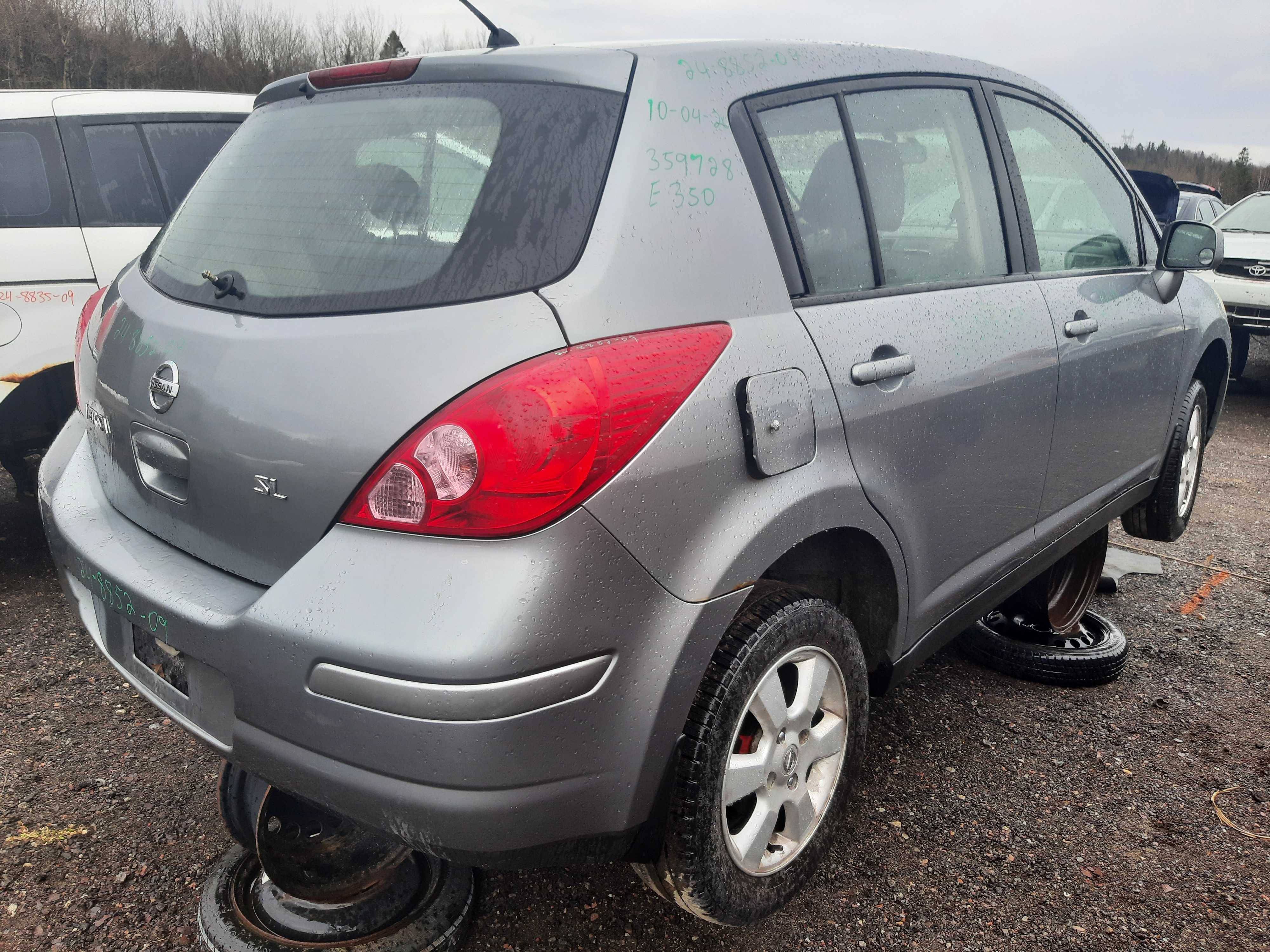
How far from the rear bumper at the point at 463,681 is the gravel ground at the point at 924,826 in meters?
0.61

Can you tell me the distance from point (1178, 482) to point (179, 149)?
14.4 feet

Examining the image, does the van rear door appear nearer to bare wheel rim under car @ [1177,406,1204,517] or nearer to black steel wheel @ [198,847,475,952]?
black steel wheel @ [198,847,475,952]

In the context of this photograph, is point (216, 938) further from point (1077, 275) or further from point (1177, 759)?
point (1077, 275)

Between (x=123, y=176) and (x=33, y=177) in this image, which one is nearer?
(x=33, y=177)

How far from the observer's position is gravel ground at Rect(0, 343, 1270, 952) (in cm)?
201

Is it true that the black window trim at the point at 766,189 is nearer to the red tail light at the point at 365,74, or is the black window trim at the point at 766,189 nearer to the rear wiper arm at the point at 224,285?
the red tail light at the point at 365,74

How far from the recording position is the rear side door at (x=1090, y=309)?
2.68 m

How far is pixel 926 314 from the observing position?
2148mm

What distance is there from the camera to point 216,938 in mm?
1872

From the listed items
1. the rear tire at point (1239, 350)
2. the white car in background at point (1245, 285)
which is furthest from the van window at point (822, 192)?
the rear tire at point (1239, 350)

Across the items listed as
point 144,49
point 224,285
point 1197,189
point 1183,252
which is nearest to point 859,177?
point 224,285

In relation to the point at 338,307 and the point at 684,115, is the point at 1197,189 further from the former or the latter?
the point at 338,307

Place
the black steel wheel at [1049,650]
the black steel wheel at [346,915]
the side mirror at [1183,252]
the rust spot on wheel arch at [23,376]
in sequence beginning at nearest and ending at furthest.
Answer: the black steel wheel at [346,915] → the black steel wheel at [1049,650] → the side mirror at [1183,252] → the rust spot on wheel arch at [23,376]

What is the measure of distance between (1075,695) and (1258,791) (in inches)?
23.4
